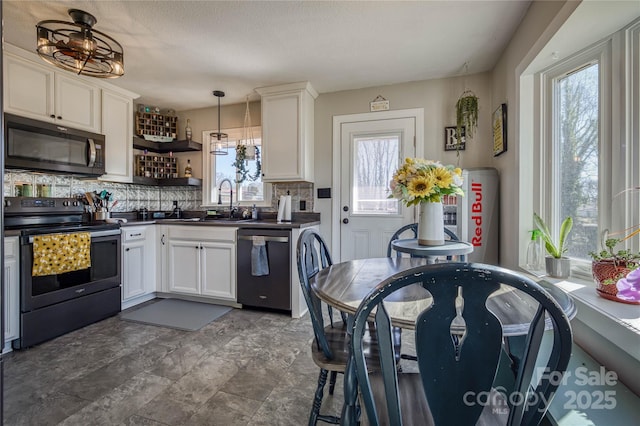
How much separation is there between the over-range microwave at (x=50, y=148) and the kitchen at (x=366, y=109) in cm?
35

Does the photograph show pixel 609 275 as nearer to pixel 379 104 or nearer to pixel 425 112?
pixel 425 112

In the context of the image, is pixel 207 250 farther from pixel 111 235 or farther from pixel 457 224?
pixel 457 224

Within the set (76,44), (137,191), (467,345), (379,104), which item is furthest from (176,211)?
(467,345)

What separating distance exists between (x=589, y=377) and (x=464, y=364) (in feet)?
3.11

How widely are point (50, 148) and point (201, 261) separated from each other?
167 cm

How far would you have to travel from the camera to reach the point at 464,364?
0.71 m

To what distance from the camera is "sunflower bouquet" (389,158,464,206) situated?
1463 mm

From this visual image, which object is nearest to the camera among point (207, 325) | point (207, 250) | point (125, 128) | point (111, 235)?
point (207, 325)

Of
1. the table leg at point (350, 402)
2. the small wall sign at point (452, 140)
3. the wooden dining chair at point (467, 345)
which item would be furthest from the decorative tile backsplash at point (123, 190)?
the wooden dining chair at point (467, 345)

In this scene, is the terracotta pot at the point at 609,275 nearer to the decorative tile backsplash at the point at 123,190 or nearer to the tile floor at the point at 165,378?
the tile floor at the point at 165,378

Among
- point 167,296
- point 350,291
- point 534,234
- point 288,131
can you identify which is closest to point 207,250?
point 167,296

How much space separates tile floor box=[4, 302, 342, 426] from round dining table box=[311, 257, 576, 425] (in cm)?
69

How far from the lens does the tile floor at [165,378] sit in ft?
5.14

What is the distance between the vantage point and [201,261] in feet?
10.6
